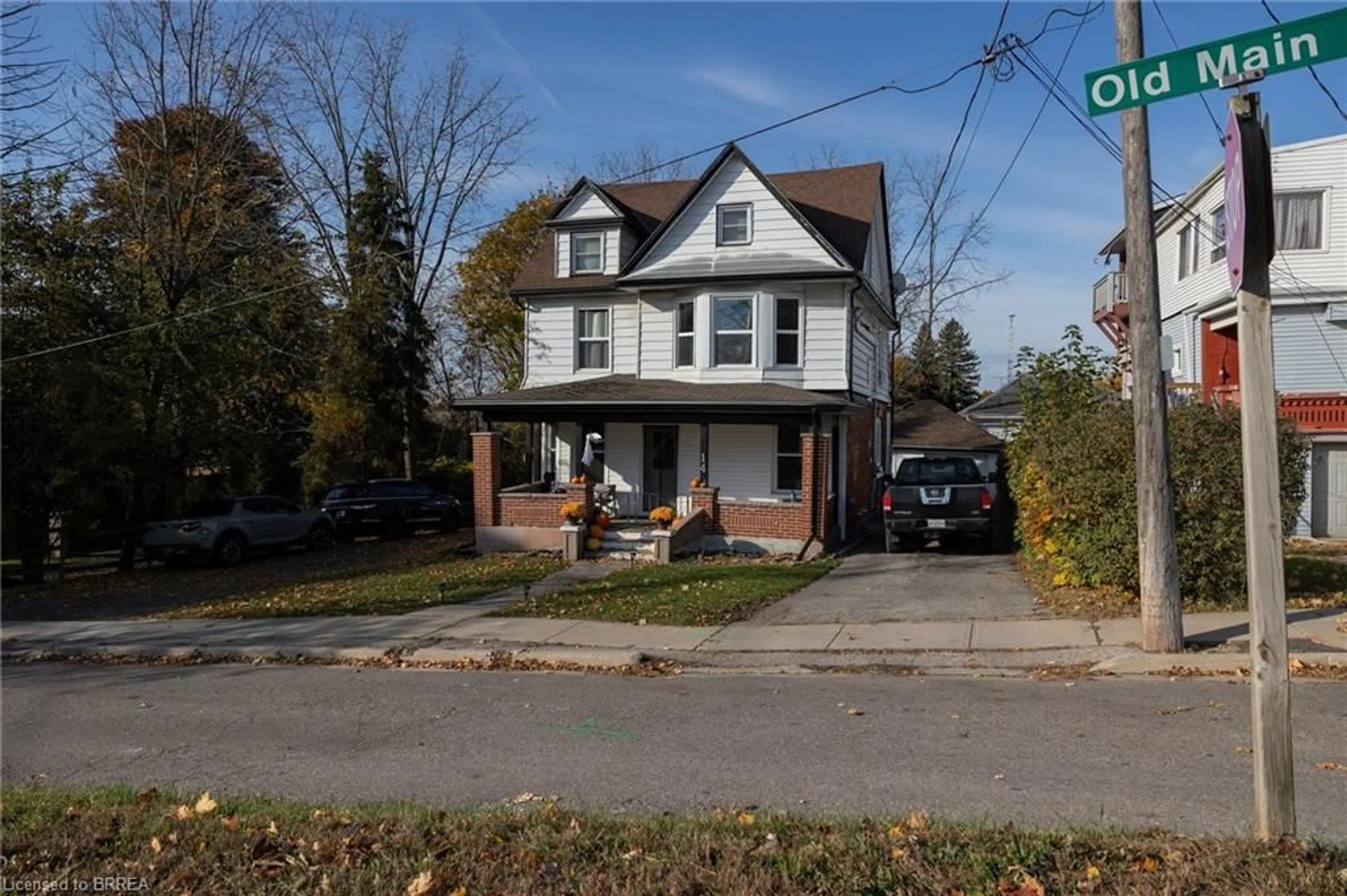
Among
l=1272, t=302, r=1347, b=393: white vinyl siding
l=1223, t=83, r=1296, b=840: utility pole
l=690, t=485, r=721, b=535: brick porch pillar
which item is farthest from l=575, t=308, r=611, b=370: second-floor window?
l=1223, t=83, r=1296, b=840: utility pole

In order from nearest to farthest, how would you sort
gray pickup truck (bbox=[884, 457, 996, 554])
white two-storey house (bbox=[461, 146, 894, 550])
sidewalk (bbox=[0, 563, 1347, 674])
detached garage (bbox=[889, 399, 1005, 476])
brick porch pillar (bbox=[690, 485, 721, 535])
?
1. sidewalk (bbox=[0, 563, 1347, 674])
2. gray pickup truck (bbox=[884, 457, 996, 554])
3. brick porch pillar (bbox=[690, 485, 721, 535])
4. white two-storey house (bbox=[461, 146, 894, 550])
5. detached garage (bbox=[889, 399, 1005, 476])

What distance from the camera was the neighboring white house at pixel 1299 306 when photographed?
1820 cm

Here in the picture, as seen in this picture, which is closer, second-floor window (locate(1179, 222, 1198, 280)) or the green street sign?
the green street sign

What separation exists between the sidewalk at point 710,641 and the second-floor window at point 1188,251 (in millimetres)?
18953

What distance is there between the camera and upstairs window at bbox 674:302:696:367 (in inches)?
837

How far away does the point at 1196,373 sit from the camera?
25.0 meters

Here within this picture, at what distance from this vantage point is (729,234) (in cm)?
2103

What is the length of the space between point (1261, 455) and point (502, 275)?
113 ft

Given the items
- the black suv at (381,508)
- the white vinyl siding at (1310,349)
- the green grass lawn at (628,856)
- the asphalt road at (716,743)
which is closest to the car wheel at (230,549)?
the black suv at (381,508)

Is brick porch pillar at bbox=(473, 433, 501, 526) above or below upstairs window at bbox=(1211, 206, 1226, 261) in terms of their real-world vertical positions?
below

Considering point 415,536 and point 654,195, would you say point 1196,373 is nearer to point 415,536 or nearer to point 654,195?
point 654,195

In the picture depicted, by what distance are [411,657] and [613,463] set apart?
12345 millimetres

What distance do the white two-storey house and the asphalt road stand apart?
399 inches

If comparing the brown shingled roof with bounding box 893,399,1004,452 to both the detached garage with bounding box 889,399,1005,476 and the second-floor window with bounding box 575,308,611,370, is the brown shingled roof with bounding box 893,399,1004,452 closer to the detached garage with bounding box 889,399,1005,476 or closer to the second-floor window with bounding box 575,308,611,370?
the detached garage with bounding box 889,399,1005,476
